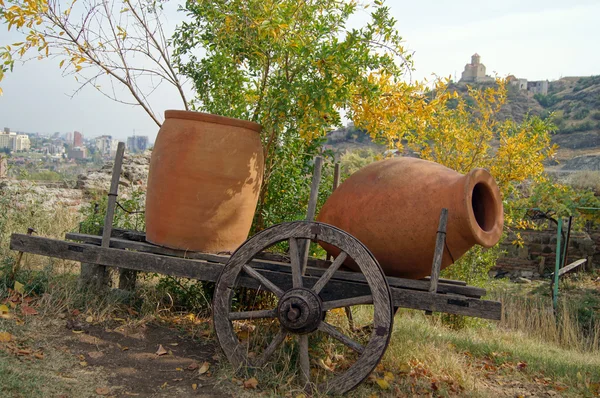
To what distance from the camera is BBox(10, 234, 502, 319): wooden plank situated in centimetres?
298

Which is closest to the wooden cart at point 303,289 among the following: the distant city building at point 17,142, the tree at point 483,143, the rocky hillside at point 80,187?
the tree at point 483,143

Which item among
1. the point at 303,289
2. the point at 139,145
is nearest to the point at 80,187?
the point at 303,289

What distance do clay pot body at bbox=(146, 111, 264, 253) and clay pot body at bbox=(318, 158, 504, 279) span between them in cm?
71

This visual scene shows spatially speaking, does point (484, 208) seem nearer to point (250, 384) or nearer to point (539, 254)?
point (250, 384)

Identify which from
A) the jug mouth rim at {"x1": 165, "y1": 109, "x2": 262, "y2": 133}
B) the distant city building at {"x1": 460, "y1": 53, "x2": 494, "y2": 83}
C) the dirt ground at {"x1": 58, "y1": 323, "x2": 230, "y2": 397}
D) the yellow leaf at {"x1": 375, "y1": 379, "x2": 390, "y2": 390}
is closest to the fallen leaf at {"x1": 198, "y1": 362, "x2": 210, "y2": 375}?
the dirt ground at {"x1": 58, "y1": 323, "x2": 230, "y2": 397}

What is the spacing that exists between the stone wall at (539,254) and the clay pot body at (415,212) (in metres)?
Answer: 7.84

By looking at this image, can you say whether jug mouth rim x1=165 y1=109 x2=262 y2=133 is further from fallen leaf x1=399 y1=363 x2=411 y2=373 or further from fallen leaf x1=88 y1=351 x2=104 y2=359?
fallen leaf x1=399 y1=363 x2=411 y2=373

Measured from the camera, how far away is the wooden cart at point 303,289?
296 centimetres

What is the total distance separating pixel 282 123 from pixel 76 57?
1.73 meters

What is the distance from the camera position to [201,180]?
3.60 metres

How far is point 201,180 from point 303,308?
112cm

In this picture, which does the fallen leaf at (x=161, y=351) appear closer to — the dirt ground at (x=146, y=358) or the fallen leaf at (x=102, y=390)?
the dirt ground at (x=146, y=358)

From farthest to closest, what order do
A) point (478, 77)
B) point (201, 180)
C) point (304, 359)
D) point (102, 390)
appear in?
point (478, 77)
point (201, 180)
point (304, 359)
point (102, 390)

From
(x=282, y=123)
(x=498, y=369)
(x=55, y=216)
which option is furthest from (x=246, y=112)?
(x=55, y=216)
